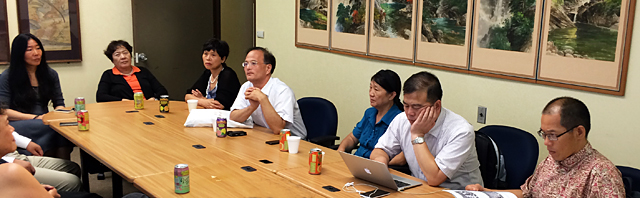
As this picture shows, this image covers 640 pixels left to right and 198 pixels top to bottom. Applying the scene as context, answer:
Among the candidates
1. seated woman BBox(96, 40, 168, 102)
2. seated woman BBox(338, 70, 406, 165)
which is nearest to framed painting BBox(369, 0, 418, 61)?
seated woman BBox(338, 70, 406, 165)

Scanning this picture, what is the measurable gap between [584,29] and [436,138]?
122 cm

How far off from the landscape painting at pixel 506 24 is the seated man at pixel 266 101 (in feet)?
4.54

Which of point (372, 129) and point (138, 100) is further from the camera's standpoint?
point (138, 100)

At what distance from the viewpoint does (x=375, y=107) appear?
334 centimetres

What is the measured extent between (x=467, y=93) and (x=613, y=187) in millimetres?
1915

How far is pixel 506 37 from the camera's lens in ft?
11.4

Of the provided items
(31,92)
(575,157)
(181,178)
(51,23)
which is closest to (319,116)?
(181,178)

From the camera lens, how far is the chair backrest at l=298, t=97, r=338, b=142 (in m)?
3.81

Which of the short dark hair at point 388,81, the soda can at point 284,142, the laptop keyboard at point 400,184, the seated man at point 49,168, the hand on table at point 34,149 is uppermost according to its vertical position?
the short dark hair at point 388,81

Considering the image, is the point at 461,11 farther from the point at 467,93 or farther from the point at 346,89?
the point at 346,89

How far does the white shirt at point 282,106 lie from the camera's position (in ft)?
11.7

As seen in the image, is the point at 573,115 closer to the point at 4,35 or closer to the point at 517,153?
the point at 517,153

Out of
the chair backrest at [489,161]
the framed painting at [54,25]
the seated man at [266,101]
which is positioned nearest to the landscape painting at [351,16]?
the seated man at [266,101]

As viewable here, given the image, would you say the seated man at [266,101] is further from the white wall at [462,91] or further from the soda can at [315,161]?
the white wall at [462,91]
